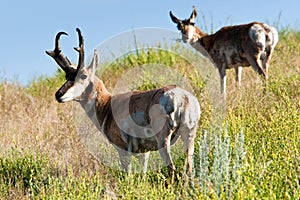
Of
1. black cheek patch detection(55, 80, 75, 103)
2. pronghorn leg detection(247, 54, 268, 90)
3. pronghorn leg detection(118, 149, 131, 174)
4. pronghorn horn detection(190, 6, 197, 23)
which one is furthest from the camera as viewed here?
pronghorn horn detection(190, 6, 197, 23)

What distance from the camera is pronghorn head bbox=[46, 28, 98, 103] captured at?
22.3ft

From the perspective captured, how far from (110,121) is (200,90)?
2591 mm

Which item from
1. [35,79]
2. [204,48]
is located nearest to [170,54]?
[204,48]

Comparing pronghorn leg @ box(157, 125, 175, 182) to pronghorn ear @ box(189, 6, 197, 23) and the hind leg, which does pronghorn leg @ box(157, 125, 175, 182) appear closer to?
the hind leg

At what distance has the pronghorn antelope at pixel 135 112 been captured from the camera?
5.85 metres

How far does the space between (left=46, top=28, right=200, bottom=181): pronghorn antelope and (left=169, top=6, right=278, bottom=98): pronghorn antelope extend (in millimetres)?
3811

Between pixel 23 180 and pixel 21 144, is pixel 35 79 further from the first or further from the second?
pixel 23 180

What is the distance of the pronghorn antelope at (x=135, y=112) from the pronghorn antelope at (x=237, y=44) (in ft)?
12.5

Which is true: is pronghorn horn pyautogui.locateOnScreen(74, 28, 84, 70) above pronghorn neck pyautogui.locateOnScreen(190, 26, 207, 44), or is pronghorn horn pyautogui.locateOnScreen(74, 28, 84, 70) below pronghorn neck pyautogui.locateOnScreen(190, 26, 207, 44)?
above

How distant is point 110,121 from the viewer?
22.1 ft

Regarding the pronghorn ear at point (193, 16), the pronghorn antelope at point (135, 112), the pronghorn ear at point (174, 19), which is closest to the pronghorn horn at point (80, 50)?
the pronghorn antelope at point (135, 112)

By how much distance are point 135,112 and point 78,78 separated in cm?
105

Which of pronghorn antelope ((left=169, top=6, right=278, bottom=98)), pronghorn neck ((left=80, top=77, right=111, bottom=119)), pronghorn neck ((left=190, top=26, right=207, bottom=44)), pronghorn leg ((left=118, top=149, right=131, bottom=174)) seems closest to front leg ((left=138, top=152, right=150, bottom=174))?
pronghorn leg ((left=118, top=149, right=131, bottom=174))

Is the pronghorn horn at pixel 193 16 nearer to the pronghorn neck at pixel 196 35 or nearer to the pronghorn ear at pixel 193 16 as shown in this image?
the pronghorn ear at pixel 193 16
